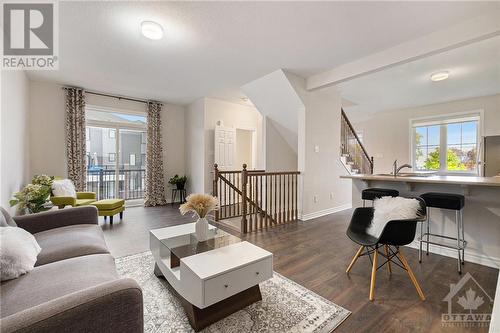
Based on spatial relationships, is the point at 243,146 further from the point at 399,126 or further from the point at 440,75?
the point at 440,75

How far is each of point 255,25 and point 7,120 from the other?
356 cm

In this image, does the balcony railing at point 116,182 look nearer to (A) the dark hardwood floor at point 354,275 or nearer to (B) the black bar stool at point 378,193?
(A) the dark hardwood floor at point 354,275

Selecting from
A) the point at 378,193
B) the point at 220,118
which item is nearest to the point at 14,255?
the point at 378,193

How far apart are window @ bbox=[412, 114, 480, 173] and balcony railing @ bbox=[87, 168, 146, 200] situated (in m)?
8.09

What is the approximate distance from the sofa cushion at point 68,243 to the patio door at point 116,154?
12.7ft

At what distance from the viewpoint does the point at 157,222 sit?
4.17 metres

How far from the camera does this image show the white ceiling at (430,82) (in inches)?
130

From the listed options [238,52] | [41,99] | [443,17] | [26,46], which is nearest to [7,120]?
[26,46]

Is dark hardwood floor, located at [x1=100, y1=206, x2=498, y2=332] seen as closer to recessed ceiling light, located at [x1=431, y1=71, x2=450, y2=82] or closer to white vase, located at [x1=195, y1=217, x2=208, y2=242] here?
white vase, located at [x1=195, y1=217, x2=208, y2=242]

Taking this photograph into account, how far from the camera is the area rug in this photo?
1.52 metres

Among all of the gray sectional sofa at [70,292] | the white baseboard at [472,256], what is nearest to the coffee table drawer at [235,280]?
the gray sectional sofa at [70,292]

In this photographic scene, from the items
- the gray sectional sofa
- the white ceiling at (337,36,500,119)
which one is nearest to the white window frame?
the white ceiling at (337,36,500,119)

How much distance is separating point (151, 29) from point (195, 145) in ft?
12.1

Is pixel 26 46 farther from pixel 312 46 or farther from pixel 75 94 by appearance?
pixel 312 46
